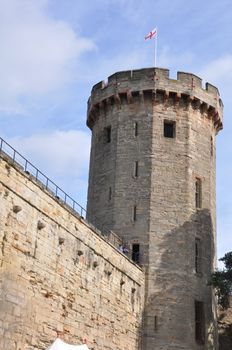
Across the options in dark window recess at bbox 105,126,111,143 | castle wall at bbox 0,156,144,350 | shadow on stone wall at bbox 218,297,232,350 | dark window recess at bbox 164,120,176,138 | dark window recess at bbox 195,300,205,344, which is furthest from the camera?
→ dark window recess at bbox 105,126,111,143

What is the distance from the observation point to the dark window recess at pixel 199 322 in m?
24.3

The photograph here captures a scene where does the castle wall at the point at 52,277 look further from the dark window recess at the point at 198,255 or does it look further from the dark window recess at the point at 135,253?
the dark window recess at the point at 198,255

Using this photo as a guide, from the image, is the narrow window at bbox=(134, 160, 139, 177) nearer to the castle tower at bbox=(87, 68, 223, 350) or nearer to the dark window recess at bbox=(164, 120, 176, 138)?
the castle tower at bbox=(87, 68, 223, 350)

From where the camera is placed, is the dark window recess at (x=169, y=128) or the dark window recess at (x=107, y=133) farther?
the dark window recess at (x=107, y=133)

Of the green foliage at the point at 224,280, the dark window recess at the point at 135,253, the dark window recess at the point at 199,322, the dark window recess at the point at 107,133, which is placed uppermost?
the dark window recess at the point at 107,133

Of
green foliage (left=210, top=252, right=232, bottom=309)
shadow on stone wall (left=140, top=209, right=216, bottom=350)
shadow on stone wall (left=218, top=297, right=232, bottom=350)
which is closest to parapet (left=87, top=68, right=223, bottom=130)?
shadow on stone wall (left=140, top=209, right=216, bottom=350)

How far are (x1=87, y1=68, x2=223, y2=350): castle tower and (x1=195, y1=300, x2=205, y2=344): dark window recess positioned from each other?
4cm

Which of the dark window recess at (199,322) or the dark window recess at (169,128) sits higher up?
the dark window recess at (169,128)

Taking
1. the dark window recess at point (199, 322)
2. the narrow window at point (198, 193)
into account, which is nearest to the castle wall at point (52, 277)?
the dark window recess at point (199, 322)

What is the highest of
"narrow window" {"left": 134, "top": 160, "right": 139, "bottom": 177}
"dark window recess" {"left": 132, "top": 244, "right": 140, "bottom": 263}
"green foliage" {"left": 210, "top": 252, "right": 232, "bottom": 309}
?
"narrow window" {"left": 134, "top": 160, "right": 139, "bottom": 177}

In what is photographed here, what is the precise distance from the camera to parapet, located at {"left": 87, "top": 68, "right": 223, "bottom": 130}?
27.1 m

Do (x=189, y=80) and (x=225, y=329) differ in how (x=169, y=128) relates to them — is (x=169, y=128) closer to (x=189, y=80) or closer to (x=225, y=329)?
(x=189, y=80)

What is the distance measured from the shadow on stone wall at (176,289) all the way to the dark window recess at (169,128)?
12.7ft

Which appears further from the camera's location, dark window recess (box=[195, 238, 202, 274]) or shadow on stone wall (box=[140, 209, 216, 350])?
dark window recess (box=[195, 238, 202, 274])
